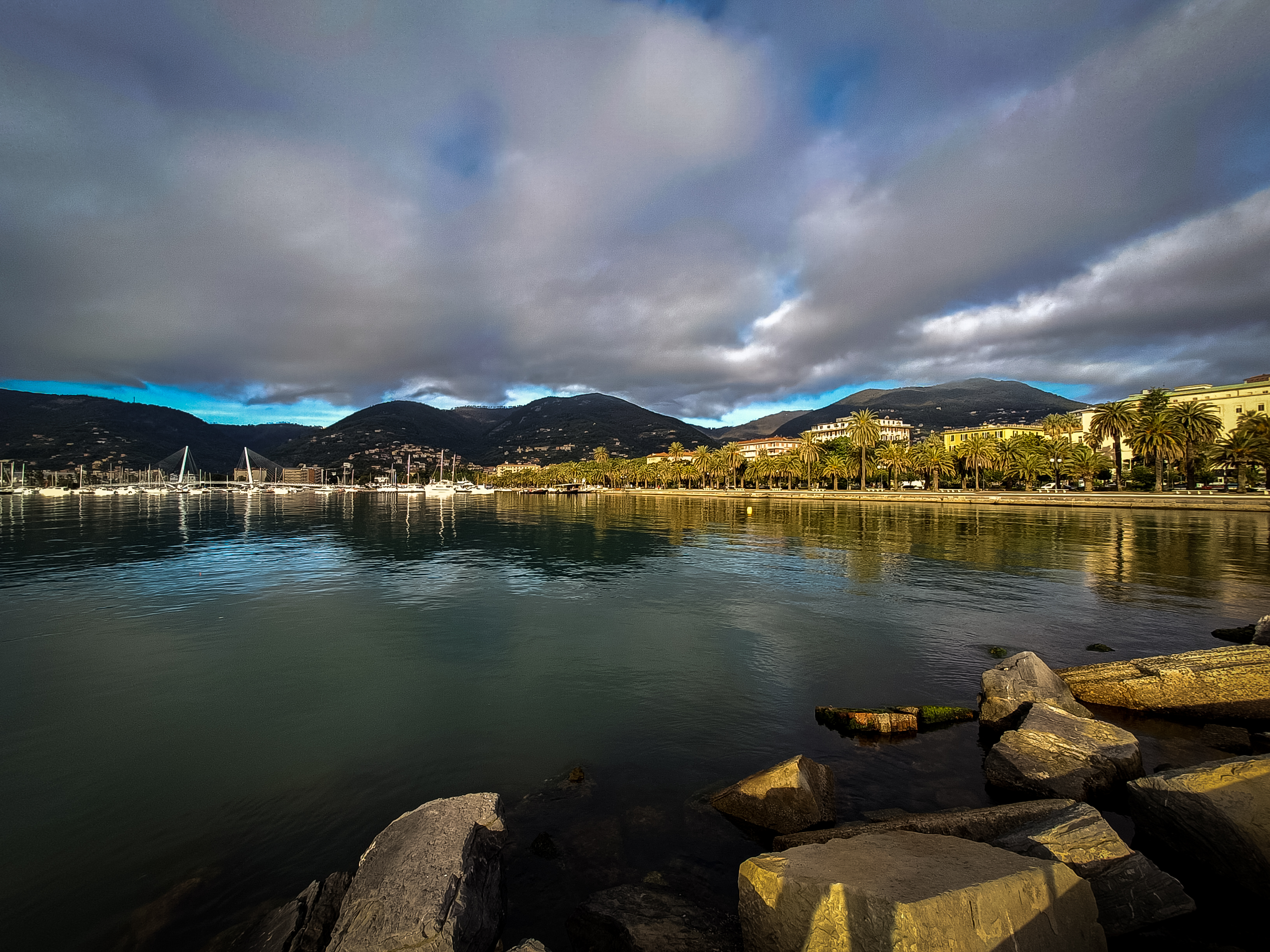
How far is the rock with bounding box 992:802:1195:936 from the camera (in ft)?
21.1

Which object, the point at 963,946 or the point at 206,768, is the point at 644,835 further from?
the point at 206,768

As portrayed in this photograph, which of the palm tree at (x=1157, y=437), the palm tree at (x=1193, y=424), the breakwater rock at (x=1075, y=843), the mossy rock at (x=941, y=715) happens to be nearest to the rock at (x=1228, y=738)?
the mossy rock at (x=941, y=715)

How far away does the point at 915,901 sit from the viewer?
480 cm

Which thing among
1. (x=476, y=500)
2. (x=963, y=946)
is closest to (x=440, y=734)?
(x=963, y=946)

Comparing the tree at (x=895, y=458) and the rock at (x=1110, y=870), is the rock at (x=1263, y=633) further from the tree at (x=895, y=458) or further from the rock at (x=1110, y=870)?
the tree at (x=895, y=458)

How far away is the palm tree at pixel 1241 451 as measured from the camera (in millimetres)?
85250

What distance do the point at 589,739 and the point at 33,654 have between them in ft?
64.7

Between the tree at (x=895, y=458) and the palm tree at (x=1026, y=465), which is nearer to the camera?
the palm tree at (x=1026, y=465)

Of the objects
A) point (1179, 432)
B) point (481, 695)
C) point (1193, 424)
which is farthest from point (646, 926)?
point (1193, 424)

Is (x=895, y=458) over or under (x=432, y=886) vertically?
over

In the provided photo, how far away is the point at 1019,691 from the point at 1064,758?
9.70 ft

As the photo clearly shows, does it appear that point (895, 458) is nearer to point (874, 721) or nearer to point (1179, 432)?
point (1179, 432)

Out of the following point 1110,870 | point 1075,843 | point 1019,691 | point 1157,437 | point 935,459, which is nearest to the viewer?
point 1110,870

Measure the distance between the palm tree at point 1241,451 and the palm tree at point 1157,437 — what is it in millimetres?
6627
